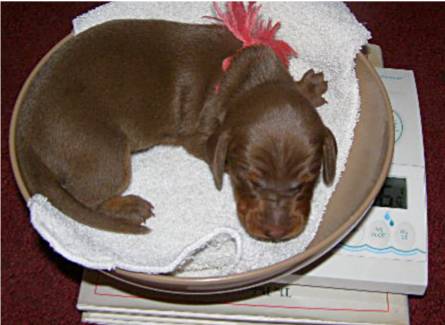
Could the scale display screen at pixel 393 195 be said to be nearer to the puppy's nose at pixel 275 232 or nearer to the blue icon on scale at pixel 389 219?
the blue icon on scale at pixel 389 219

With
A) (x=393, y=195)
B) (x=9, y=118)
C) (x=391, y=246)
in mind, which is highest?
(x=9, y=118)

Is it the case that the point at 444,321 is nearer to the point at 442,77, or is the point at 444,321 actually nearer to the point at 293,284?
the point at 293,284

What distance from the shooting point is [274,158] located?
1935 mm

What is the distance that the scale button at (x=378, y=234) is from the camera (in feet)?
7.41

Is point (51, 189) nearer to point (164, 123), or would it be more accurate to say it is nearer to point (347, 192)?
point (164, 123)

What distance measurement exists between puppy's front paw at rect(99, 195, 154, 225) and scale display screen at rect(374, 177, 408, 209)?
0.78m

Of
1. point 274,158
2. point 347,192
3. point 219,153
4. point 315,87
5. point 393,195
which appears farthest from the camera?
point 315,87

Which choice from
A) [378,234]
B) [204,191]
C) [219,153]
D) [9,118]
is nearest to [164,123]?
[204,191]

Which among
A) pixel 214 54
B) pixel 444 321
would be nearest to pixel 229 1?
pixel 214 54

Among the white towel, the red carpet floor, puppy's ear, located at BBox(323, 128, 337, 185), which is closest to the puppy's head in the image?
puppy's ear, located at BBox(323, 128, 337, 185)

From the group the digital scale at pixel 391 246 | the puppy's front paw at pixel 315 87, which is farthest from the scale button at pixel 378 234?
the puppy's front paw at pixel 315 87

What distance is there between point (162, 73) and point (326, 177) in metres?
0.64

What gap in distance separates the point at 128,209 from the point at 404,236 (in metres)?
0.92

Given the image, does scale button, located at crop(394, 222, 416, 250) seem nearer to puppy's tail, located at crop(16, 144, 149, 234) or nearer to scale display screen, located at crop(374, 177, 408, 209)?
scale display screen, located at crop(374, 177, 408, 209)
